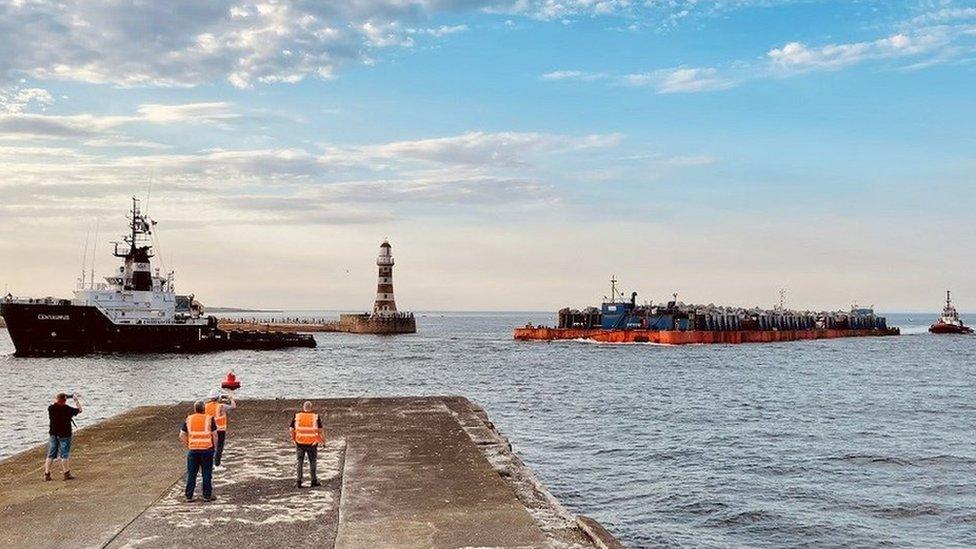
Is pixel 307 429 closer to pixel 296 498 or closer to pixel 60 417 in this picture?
pixel 296 498

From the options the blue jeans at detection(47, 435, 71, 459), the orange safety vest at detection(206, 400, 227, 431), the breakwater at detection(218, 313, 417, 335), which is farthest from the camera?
the breakwater at detection(218, 313, 417, 335)

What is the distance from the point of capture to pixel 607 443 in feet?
101

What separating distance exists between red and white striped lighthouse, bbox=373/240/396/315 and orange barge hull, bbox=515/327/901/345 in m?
22.8

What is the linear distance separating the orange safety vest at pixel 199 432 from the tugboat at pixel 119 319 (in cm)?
7110

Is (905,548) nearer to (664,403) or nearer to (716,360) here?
(664,403)

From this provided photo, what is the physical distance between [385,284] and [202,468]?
131 meters

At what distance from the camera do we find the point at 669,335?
378ft

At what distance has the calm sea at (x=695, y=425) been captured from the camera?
20.4 m

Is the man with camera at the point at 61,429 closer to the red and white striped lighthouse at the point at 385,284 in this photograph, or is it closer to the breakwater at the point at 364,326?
the red and white striped lighthouse at the point at 385,284

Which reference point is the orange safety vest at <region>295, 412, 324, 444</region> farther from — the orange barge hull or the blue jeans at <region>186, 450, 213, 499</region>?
the orange barge hull

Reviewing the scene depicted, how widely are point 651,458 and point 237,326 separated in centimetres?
13828

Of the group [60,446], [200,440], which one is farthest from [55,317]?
[200,440]

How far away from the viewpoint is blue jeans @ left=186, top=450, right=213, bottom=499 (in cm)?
1364

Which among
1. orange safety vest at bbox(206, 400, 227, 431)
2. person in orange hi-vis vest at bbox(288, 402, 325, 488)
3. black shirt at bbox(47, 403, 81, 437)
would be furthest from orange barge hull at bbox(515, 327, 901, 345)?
black shirt at bbox(47, 403, 81, 437)
